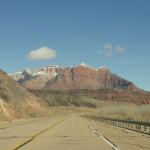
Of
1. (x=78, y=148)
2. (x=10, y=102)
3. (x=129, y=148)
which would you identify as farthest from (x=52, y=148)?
(x=10, y=102)

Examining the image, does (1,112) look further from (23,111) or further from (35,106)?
(35,106)

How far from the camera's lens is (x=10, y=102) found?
106 meters

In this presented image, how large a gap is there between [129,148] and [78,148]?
2054 millimetres

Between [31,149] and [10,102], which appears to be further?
[10,102]

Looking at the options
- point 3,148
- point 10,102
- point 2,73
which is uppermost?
point 2,73

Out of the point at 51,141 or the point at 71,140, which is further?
the point at 71,140

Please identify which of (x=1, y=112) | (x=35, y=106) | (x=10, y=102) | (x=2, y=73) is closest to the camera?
(x=1, y=112)

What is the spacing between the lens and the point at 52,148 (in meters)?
19.7

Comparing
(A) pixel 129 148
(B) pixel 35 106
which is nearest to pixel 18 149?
(A) pixel 129 148

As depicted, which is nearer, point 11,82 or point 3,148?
point 3,148

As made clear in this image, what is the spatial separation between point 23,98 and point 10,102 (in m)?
17.0

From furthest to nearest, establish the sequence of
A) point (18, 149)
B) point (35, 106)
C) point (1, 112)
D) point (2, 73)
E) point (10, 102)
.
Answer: point (35, 106) → point (2, 73) → point (10, 102) → point (1, 112) → point (18, 149)

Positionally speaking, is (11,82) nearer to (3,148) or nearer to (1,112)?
(1,112)

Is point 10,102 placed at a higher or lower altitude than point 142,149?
higher
